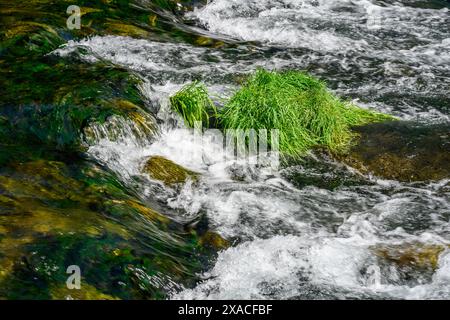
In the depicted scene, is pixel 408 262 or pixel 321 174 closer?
pixel 408 262

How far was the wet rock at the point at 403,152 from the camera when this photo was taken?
8508mm

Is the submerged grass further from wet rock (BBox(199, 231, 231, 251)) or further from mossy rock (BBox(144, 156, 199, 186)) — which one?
wet rock (BBox(199, 231, 231, 251))

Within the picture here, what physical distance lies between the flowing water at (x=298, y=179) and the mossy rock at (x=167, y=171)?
99 mm

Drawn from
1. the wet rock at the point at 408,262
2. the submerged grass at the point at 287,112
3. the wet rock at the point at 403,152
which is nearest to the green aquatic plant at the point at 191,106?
the submerged grass at the point at 287,112

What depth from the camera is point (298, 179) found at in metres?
8.55

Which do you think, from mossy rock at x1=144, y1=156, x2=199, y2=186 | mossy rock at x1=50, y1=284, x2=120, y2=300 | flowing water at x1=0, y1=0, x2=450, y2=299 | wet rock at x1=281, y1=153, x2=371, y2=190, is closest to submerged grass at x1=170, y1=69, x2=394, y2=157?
wet rock at x1=281, y1=153, x2=371, y2=190

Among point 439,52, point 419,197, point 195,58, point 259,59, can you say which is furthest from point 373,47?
point 419,197

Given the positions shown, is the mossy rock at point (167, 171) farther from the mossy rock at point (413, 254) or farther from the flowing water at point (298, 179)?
the mossy rock at point (413, 254)

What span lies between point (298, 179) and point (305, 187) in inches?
7.8

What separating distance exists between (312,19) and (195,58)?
3.83 meters

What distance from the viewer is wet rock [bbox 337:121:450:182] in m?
8.51

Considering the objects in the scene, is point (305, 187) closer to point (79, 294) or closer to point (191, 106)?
point (191, 106)

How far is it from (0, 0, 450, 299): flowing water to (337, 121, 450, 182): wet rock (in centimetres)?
19

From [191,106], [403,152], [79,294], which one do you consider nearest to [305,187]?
[403,152]
